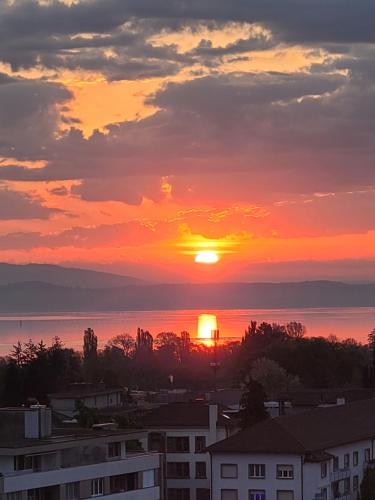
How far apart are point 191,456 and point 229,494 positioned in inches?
328

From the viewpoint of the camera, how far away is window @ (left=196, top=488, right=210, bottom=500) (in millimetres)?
73938

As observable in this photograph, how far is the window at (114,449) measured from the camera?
171 feet

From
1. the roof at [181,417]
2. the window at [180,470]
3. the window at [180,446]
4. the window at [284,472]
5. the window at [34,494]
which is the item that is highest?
the roof at [181,417]

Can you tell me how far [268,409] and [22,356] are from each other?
5294 cm

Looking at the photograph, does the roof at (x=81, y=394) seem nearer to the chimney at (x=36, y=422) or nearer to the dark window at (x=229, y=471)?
the dark window at (x=229, y=471)

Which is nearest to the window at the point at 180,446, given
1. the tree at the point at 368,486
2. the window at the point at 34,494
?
the tree at the point at 368,486

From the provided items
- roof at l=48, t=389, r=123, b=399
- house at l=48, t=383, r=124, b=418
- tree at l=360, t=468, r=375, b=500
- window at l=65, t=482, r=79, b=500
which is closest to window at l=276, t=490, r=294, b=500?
tree at l=360, t=468, r=375, b=500

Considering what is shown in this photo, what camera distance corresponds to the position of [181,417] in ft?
251

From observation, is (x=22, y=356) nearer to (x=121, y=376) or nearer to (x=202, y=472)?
(x=121, y=376)

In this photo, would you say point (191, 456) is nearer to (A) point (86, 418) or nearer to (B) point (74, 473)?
(A) point (86, 418)

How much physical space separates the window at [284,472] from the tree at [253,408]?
7.32 metres

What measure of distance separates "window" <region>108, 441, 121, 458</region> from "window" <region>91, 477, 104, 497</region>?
1329 millimetres

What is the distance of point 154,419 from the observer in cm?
7719

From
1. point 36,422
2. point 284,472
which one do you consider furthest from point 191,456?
point 36,422
